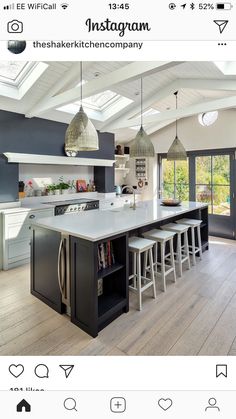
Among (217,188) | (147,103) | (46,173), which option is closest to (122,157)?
(147,103)

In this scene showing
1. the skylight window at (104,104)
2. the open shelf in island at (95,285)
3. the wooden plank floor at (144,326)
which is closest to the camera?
the wooden plank floor at (144,326)

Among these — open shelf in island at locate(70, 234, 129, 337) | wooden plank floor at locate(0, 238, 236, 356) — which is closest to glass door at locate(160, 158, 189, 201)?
wooden plank floor at locate(0, 238, 236, 356)

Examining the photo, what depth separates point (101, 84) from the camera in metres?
2.79

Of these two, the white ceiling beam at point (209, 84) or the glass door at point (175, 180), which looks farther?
the glass door at point (175, 180)

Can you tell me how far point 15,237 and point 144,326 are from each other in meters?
2.22

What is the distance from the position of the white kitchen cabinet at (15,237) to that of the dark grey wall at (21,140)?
40 centimetres
